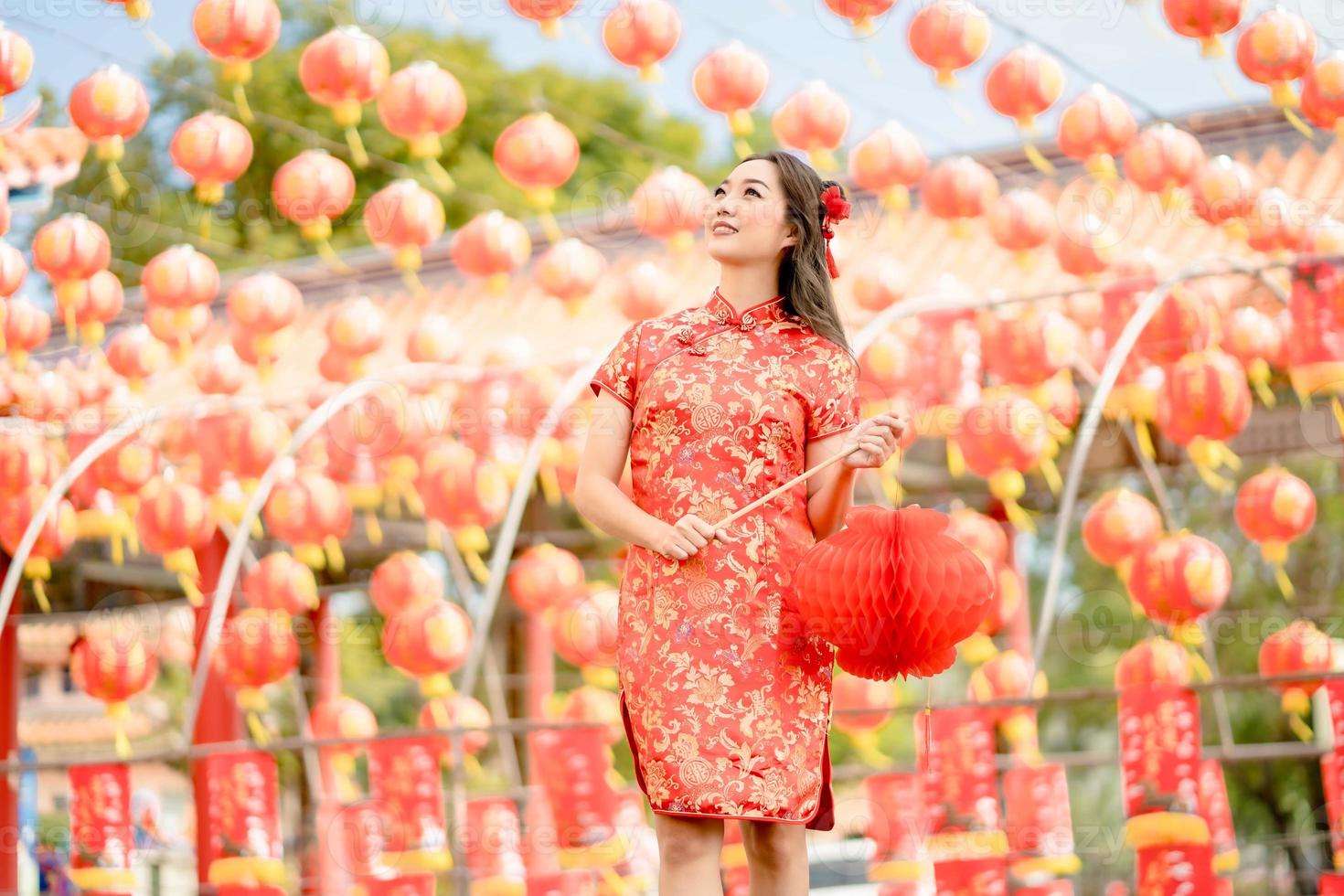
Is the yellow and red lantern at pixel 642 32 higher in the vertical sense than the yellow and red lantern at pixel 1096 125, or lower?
higher

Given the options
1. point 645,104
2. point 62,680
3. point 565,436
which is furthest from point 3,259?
point 62,680

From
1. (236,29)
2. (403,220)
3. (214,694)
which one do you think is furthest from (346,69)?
(214,694)

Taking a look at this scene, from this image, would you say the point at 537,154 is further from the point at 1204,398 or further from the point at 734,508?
the point at 734,508

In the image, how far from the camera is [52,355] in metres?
8.98

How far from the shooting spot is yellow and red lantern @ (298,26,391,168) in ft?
16.6

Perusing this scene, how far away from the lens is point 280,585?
626 centimetres

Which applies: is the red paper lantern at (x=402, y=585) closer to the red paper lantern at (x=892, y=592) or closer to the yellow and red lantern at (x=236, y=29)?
the yellow and red lantern at (x=236, y=29)

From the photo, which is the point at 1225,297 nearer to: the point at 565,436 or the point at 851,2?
the point at 851,2

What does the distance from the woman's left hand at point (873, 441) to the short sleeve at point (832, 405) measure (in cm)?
14

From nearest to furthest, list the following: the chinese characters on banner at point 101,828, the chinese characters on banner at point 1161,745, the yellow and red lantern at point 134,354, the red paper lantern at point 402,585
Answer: the chinese characters on banner at point 1161,745 → the chinese characters on banner at point 101,828 → the red paper lantern at point 402,585 → the yellow and red lantern at point 134,354

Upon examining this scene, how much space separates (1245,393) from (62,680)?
15302 mm

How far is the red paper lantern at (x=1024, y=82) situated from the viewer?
5.03m

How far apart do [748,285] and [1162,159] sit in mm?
3261

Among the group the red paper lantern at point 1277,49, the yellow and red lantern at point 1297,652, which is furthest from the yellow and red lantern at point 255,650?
the red paper lantern at point 1277,49
